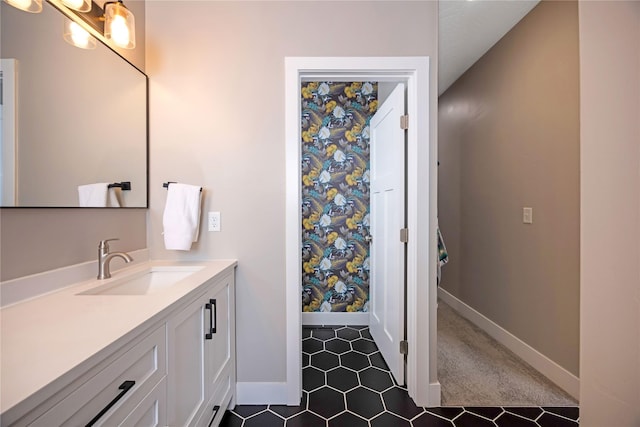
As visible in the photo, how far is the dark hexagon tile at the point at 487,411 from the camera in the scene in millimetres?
1559

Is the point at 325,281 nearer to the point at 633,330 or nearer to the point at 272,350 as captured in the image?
the point at 272,350

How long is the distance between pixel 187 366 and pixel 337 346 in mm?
1522

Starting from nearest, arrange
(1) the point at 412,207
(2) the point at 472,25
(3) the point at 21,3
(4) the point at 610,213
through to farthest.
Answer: (4) the point at 610,213 < (3) the point at 21,3 < (1) the point at 412,207 < (2) the point at 472,25

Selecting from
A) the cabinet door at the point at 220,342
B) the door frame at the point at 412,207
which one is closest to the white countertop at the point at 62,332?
the cabinet door at the point at 220,342

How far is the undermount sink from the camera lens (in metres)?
1.31

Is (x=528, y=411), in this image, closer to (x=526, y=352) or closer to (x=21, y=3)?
(x=526, y=352)

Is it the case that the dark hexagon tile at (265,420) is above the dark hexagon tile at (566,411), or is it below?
below

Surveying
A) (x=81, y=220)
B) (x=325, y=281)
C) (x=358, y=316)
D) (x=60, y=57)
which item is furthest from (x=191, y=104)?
(x=358, y=316)

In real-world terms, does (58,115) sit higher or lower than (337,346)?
higher

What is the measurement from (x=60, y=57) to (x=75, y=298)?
3.16 feet

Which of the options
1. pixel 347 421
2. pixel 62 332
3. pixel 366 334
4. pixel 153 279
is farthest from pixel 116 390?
pixel 366 334

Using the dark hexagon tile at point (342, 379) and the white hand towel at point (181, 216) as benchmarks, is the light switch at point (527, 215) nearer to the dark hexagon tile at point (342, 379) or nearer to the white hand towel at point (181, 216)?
the dark hexagon tile at point (342, 379)

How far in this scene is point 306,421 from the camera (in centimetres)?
151

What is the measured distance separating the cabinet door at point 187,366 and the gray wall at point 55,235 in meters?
0.57
